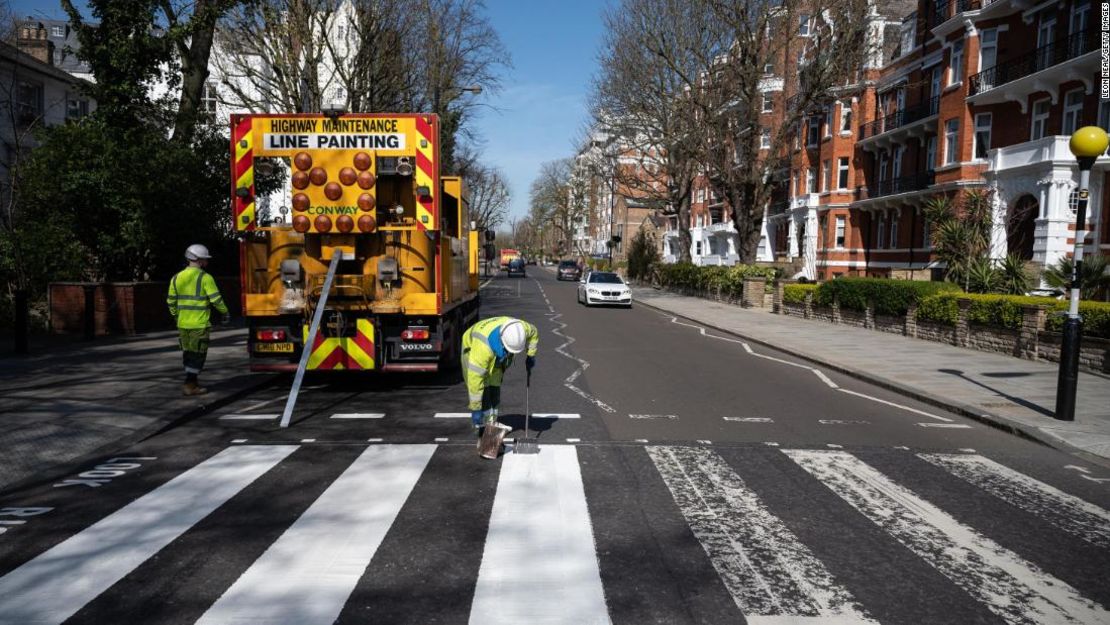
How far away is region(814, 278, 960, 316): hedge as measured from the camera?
60.4 ft

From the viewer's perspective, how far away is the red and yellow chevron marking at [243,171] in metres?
9.34

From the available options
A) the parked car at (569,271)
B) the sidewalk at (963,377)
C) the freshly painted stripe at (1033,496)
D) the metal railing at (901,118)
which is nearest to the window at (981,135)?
the metal railing at (901,118)

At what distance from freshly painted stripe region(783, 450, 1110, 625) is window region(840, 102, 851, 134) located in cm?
4125

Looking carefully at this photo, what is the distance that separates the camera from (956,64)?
31734 millimetres

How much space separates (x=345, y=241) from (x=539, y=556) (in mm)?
6024

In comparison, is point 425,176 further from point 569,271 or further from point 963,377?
point 569,271

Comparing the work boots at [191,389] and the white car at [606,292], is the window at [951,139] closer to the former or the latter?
the white car at [606,292]

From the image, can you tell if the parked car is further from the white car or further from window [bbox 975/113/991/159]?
window [bbox 975/113/991/159]

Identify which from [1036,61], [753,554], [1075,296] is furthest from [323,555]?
[1036,61]

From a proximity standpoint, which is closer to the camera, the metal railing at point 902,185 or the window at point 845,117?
the metal railing at point 902,185

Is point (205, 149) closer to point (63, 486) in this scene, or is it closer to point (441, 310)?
point (441, 310)

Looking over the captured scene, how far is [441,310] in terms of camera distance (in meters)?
9.70

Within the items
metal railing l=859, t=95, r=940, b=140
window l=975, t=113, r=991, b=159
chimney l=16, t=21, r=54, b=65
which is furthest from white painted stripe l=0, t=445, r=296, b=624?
chimney l=16, t=21, r=54, b=65

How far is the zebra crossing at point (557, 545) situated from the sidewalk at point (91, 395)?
4.36 ft
